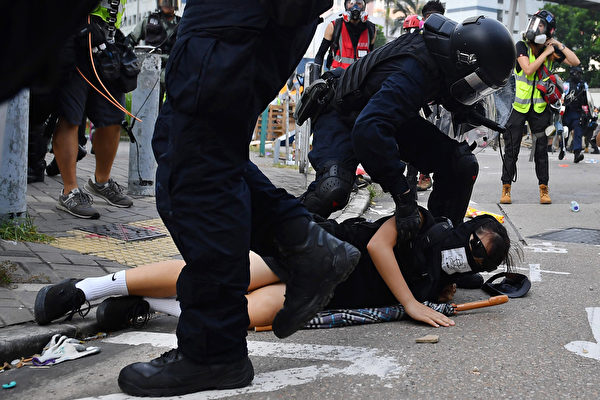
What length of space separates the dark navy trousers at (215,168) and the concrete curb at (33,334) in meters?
0.81

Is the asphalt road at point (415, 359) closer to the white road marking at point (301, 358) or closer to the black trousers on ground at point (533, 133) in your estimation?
the white road marking at point (301, 358)

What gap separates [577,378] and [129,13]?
247ft

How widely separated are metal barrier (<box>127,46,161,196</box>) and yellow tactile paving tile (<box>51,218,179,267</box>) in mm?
1681

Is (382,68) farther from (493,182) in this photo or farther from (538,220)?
(493,182)

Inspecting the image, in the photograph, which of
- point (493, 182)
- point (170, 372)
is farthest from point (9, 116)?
point (493, 182)

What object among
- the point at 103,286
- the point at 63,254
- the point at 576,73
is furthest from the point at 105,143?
the point at 576,73

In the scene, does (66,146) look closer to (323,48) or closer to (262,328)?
(262,328)

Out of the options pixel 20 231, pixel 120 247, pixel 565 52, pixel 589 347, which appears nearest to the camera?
pixel 589 347

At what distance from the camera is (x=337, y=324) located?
313cm

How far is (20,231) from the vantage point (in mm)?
4266

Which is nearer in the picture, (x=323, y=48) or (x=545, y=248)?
(x=545, y=248)

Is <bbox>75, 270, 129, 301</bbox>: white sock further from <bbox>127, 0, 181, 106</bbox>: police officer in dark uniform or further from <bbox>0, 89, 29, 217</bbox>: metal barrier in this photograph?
<bbox>127, 0, 181, 106</bbox>: police officer in dark uniform

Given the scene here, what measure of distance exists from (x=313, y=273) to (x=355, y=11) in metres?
7.24

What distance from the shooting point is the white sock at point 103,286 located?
2971 millimetres
